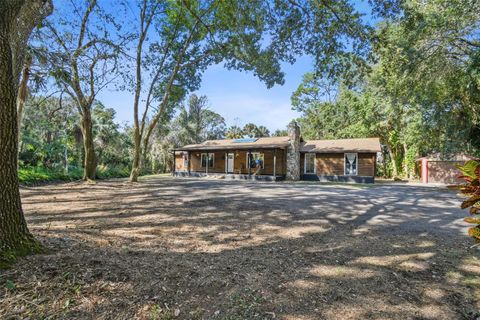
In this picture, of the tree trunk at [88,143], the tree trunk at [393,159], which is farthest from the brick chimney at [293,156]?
the tree trunk at [88,143]

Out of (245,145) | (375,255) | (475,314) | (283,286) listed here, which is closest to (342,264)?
(375,255)

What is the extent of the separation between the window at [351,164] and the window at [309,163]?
2499mm

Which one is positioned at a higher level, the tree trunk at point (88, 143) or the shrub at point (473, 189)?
the tree trunk at point (88, 143)

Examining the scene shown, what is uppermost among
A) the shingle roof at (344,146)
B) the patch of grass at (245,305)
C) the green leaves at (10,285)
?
the shingle roof at (344,146)

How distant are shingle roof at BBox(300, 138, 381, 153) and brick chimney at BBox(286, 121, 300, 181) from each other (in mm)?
931

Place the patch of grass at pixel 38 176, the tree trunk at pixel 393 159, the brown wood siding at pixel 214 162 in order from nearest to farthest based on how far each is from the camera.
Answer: the patch of grass at pixel 38 176 → the brown wood siding at pixel 214 162 → the tree trunk at pixel 393 159

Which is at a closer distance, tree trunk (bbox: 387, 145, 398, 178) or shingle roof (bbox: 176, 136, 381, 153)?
shingle roof (bbox: 176, 136, 381, 153)

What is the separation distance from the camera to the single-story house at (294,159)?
1911 cm

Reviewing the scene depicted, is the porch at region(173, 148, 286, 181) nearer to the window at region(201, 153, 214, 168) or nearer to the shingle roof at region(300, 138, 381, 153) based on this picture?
the window at region(201, 153, 214, 168)

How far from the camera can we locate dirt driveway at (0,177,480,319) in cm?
228

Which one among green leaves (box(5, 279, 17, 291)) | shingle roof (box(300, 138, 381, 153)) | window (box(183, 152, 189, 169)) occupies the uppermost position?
shingle roof (box(300, 138, 381, 153))

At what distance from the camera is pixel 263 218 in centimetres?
603

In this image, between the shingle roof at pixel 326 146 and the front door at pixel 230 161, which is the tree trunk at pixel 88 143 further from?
the front door at pixel 230 161

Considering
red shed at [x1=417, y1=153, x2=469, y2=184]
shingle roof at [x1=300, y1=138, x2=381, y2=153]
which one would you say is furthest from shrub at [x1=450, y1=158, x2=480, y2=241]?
red shed at [x1=417, y1=153, x2=469, y2=184]
